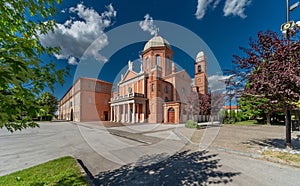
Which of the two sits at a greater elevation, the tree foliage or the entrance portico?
the tree foliage

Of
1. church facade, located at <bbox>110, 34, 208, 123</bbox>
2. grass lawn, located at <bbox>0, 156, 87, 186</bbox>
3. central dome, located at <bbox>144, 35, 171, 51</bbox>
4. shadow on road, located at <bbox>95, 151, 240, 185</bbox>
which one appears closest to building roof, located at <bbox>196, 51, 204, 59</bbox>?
church facade, located at <bbox>110, 34, 208, 123</bbox>

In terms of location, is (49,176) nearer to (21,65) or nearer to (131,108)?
(21,65)

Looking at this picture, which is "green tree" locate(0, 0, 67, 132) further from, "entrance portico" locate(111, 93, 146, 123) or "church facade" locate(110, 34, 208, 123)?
"entrance portico" locate(111, 93, 146, 123)

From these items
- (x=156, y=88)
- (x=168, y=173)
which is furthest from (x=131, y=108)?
(x=168, y=173)

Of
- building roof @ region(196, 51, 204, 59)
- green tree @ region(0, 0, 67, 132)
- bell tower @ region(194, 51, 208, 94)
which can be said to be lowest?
green tree @ region(0, 0, 67, 132)

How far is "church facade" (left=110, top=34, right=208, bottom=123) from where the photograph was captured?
1005 inches

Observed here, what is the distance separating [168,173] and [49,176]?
11.0ft

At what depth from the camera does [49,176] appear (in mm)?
3824

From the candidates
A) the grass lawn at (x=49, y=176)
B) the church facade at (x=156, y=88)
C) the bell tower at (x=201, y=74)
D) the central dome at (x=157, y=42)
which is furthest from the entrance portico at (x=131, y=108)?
the grass lawn at (x=49, y=176)

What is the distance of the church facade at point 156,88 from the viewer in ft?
83.7

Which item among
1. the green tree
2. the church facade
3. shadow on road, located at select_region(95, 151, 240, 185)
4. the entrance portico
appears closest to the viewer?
the green tree

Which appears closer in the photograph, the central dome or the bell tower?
the central dome

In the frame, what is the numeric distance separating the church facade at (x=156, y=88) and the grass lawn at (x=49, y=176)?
20740mm

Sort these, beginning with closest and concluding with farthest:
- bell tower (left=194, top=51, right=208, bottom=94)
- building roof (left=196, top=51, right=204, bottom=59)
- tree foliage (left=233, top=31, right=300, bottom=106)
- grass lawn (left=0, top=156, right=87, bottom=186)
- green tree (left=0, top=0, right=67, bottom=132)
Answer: green tree (left=0, top=0, right=67, bottom=132) < grass lawn (left=0, top=156, right=87, bottom=186) < tree foliage (left=233, top=31, right=300, bottom=106) < bell tower (left=194, top=51, right=208, bottom=94) < building roof (left=196, top=51, right=204, bottom=59)
